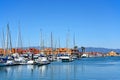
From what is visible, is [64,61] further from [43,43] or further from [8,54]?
[8,54]

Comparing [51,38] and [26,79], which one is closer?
[26,79]

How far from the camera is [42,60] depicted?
344 feet

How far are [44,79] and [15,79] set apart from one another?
19.3ft

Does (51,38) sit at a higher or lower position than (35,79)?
higher

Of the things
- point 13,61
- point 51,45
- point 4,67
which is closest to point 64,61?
point 51,45

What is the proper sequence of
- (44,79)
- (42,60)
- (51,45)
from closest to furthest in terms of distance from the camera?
(44,79) < (42,60) < (51,45)

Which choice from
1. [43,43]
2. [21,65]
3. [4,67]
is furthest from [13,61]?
[43,43]

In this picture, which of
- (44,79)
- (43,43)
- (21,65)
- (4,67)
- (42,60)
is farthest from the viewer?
(43,43)

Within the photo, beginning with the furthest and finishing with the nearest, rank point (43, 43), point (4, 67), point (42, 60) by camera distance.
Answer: point (43, 43) < point (42, 60) < point (4, 67)

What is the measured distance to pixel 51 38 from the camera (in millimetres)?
127125

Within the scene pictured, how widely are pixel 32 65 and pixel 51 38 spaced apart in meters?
29.5

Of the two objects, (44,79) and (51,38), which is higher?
(51,38)

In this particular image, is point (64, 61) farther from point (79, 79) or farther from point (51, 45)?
point (79, 79)

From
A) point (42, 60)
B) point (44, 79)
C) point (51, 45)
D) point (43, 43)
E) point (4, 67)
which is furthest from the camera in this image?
point (51, 45)
